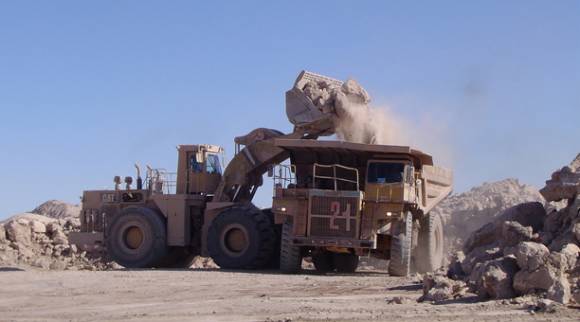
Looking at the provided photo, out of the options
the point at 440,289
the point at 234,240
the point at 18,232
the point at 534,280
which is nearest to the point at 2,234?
the point at 18,232

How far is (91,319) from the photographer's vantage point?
13312 mm

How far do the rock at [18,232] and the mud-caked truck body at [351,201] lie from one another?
1162cm

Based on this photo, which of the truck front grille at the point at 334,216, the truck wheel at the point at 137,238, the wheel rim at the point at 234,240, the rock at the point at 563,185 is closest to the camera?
the rock at the point at 563,185

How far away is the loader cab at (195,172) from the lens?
85.5 feet

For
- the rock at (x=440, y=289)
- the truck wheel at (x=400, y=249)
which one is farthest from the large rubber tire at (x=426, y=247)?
the rock at (x=440, y=289)

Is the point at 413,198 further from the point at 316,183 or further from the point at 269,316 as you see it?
the point at 269,316

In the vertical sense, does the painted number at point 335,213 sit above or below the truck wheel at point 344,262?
above

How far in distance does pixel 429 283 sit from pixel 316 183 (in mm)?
8644

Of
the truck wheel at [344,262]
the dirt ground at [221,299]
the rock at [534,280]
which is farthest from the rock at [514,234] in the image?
the truck wheel at [344,262]

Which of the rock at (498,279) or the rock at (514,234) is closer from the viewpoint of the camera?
the rock at (498,279)

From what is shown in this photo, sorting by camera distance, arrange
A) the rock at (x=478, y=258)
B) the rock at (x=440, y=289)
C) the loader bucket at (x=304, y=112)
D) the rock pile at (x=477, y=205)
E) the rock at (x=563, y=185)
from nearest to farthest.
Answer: the rock at (x=440, y=289)
the rock at (x=478, y=258)
the rock at (x=563, y=185)
the loader bucket at (x=304, y=112)
the rock pile at (x=477, y=205)

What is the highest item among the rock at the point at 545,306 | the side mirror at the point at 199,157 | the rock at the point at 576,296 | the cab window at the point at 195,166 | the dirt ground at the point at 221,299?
the side mirror at the point at 199,157

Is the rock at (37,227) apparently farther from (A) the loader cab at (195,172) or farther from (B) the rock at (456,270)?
(B) the rock at (456,270)

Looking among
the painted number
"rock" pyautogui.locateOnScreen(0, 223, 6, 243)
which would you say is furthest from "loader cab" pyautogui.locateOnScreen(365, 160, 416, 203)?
"rock" pyautogui.locateOnScreen(0, 223, 6, 243)
